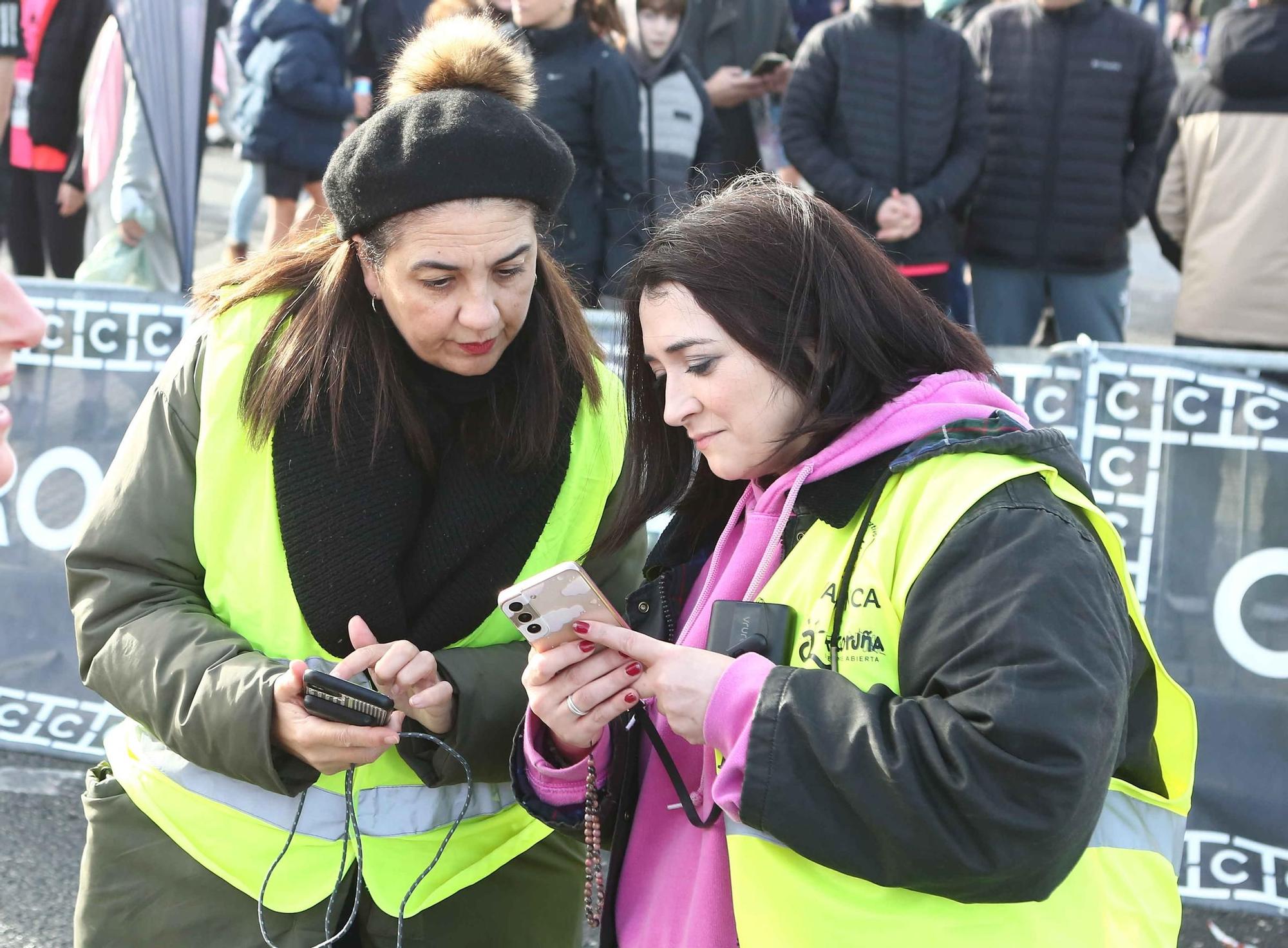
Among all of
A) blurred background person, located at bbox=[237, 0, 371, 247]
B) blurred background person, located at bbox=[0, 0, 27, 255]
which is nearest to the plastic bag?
blurred background person, located at bbox=[0, 0, 27, 255]

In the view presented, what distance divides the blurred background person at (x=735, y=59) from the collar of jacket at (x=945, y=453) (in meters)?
4.83

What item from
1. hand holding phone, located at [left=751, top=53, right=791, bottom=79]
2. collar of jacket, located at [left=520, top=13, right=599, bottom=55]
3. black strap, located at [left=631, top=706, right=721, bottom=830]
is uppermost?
collar of jacket, located at [left=520, top=13, right=599, bottom=55]

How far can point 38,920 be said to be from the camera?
3287 millimetres

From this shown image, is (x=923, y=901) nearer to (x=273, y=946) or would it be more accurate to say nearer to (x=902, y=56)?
(x=273, y=946)

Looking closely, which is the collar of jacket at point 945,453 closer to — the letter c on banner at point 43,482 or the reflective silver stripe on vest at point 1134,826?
the reflective silver stripe on vest at point 1134,826

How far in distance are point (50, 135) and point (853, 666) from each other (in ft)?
Answer: 18.8

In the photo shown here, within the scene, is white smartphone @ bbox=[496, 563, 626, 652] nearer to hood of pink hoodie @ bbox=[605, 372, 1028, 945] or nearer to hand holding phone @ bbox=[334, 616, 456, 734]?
hood of pink hoodie @ bbox=[605, 372, 1028, 945]

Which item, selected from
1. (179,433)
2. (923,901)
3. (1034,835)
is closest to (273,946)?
(179,433)

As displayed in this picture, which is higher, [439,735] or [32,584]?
[439,735]

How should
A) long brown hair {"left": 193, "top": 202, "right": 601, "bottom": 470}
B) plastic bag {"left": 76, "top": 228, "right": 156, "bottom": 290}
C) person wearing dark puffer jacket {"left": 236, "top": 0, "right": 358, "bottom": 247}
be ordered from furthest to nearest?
person wearing dark puffer jacket {"left": 236, "top": 0, "right": 358, "bottom": 247}, plastic bag {"left": 76, "top": 228, "right": 156, "bottom": 290}, long brown hair {"left": 193, "top": 202, "right": 601, "bottom": 470}

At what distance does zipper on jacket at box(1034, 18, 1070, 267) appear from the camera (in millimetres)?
5387

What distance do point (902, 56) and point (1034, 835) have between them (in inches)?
165

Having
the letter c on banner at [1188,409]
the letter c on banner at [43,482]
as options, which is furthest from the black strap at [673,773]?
the letter c on banner at [43,482]

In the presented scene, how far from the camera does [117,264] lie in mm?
6035
